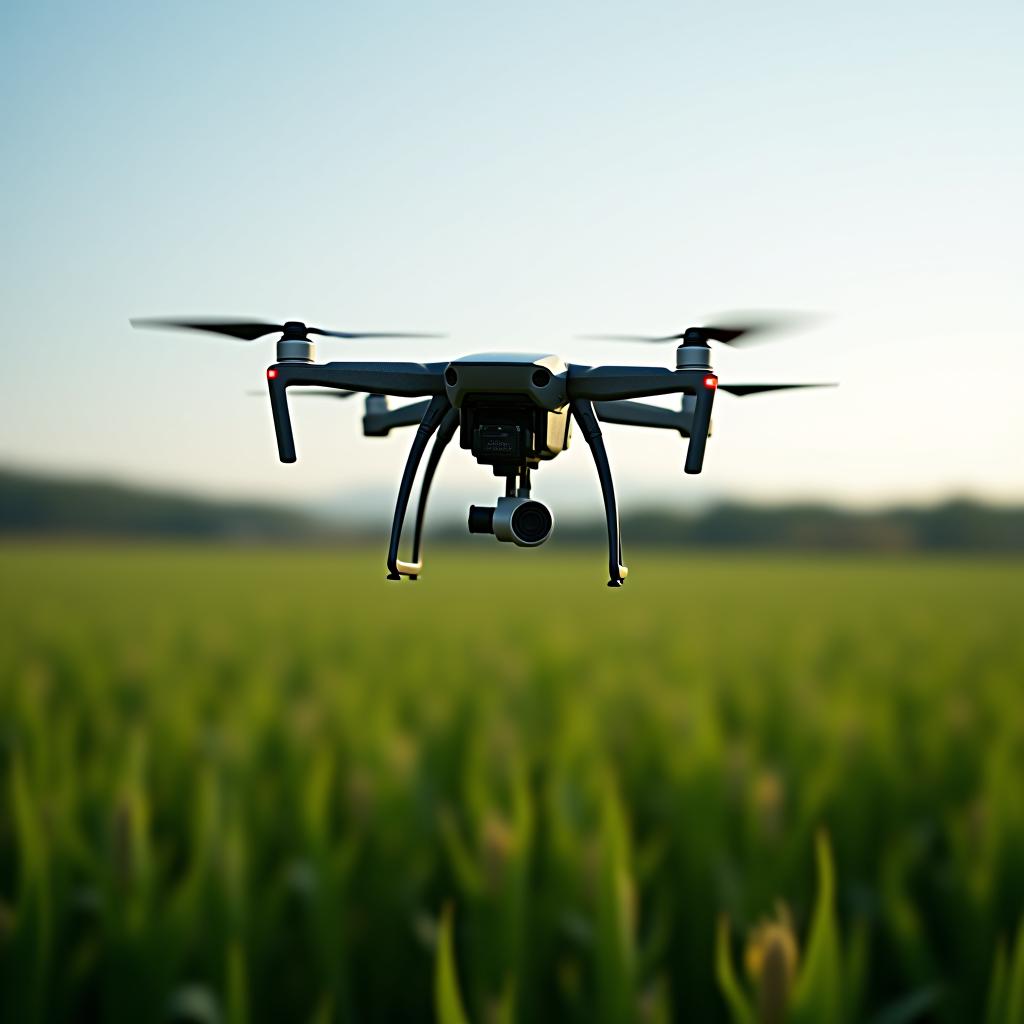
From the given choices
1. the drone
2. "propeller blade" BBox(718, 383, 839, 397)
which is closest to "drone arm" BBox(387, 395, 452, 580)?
the drone

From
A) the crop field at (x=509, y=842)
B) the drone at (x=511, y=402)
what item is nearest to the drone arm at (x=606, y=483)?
the drone at (x=511, y=402)

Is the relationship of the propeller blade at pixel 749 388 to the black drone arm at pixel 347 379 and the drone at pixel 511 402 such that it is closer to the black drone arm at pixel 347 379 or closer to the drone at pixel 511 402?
the drone at pixel 511 402

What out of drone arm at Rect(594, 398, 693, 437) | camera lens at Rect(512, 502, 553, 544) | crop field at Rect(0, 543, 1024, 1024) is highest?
drone arm at Rect(594, 398, 693, 437)

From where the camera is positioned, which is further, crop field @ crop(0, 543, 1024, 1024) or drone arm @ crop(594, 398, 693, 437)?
crop field @ crop(0, 543, 1024, 1024)

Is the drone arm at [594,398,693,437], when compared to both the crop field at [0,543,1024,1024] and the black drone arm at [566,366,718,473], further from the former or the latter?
the crop field at [0,543,1024,1024]

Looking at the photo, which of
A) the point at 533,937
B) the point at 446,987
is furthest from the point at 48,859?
the point at 446,987

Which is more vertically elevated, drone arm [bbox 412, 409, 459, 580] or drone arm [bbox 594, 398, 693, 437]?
drone arm [bbox 594, 398, 693, 437]

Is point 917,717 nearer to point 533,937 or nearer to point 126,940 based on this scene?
point 533,937
